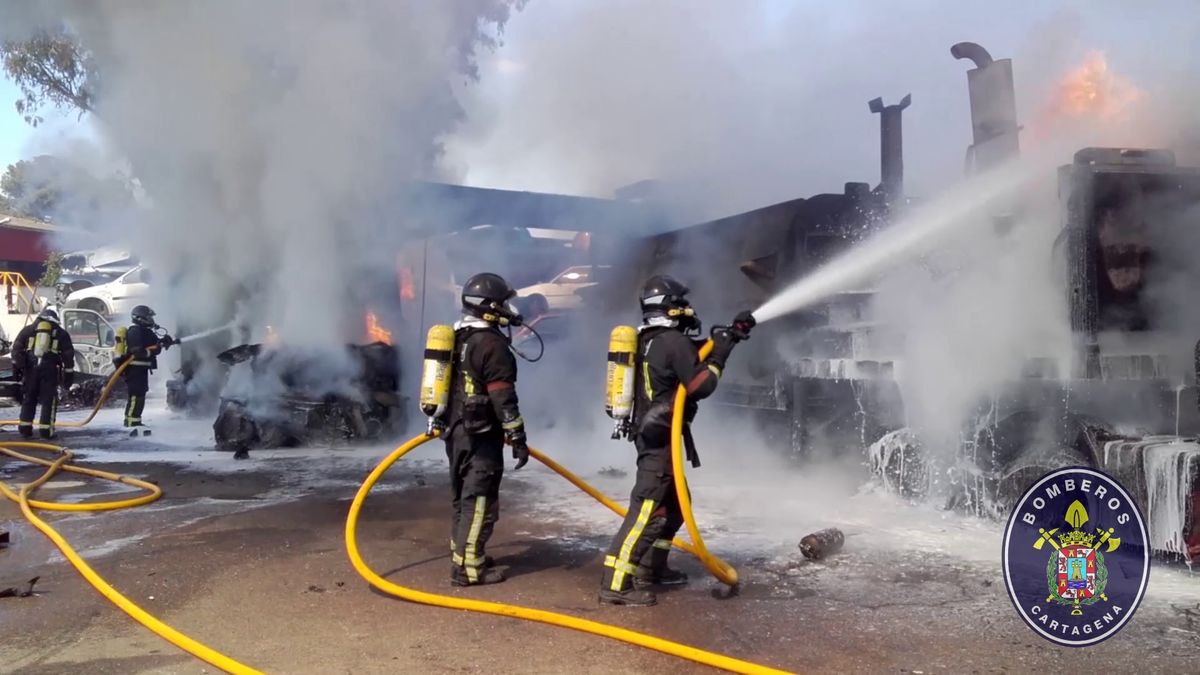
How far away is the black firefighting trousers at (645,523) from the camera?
427cm

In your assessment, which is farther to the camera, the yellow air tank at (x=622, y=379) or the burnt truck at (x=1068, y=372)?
the burnt truck at (x=1068, y=372)

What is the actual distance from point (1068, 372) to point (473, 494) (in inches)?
152

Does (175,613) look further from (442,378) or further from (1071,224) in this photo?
(1071,224)

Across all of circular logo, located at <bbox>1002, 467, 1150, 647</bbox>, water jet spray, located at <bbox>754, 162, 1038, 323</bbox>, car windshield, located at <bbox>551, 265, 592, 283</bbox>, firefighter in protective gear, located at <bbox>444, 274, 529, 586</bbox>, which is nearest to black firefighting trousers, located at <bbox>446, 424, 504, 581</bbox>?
firefighter in protective gear, located at <bbox>444, 274, 529, 586</bbox>

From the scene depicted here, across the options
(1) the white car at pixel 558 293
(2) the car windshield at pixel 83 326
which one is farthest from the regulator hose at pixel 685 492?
(2) the car windshield at pixel 83 326

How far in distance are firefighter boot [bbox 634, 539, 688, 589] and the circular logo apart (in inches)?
64.7

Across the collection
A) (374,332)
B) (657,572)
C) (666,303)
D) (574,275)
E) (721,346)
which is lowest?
(657,572)

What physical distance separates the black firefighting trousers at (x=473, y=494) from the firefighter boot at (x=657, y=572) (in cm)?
82

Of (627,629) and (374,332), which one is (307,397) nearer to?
(374,332)

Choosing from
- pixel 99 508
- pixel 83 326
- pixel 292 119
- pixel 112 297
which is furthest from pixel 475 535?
pixel 112 297

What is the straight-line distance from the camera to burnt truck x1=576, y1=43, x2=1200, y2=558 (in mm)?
5184

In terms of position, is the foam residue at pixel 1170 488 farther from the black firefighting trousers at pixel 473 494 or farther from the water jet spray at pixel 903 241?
the black firefighting trousers at pixel 473 494

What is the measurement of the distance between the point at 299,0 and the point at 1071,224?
880 centimetres

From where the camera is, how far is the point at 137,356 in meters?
11.0
